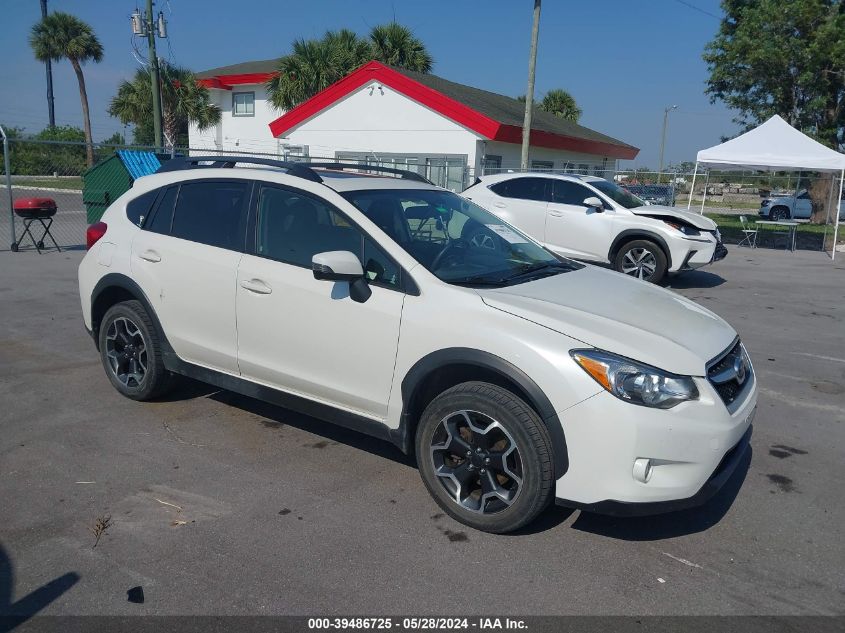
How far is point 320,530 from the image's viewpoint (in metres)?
3.46

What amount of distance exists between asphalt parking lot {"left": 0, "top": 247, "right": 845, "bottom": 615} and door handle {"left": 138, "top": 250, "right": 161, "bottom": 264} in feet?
3.62

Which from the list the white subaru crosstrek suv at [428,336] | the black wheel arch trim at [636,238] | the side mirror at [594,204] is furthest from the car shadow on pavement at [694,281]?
the white subaru crosstrek suv at [428,336]

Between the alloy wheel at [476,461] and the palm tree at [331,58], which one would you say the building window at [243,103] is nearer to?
the palm tree at [331,58]

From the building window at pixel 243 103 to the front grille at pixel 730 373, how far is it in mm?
31849

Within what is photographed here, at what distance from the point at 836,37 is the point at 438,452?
26.0m

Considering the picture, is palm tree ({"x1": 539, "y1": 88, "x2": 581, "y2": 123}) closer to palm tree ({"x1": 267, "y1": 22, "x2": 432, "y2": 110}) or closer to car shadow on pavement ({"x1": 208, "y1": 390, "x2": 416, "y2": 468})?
palm tree ({"x1": 267, "y1": 22, "x2": 432, "y2": 110})

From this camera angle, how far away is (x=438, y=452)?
11.7 ft

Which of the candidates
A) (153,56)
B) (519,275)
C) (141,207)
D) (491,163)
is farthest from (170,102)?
(519,275)

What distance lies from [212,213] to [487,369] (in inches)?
91.4

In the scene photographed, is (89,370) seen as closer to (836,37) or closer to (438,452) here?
(438,452)

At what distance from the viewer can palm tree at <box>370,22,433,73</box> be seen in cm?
2820

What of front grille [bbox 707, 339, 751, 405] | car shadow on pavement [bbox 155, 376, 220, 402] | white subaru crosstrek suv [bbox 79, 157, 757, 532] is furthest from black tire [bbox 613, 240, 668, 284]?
car shadow on pavement [bbox 155, 376, 220, 402]

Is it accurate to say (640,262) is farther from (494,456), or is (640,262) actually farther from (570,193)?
(494,456)

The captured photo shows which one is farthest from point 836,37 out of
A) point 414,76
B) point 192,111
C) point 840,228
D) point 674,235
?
point 192,111
